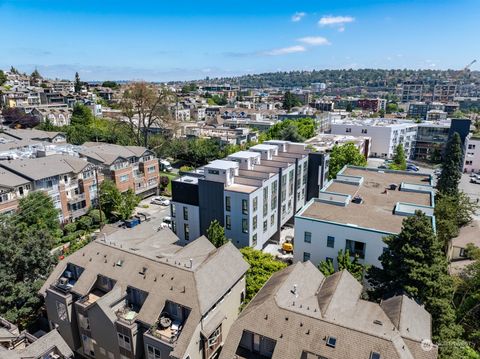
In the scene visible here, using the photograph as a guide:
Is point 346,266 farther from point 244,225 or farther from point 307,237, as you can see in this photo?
point 244,225

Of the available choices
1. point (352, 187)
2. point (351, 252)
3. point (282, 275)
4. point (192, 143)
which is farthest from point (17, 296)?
point (192, 143)

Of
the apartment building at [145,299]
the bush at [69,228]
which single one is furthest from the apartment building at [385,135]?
the bush at [69,228]

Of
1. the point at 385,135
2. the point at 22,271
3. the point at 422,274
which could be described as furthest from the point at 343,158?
the point at 22,271

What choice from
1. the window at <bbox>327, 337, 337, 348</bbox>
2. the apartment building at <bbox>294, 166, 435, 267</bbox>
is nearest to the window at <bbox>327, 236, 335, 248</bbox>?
the apartment building at <bbox>294, 166, 435, 267</bbox>

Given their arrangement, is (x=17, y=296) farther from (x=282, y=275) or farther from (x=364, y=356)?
(x=364, y=356)

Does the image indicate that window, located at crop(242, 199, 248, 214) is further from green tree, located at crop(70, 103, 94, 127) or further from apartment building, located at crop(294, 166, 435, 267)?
green tree, located at crop(70, 103, 94, 127)
